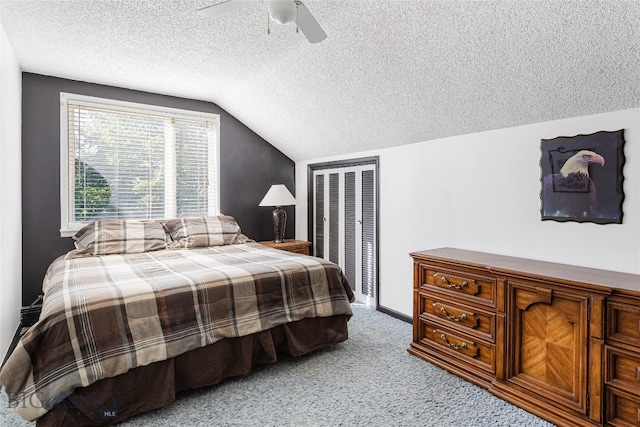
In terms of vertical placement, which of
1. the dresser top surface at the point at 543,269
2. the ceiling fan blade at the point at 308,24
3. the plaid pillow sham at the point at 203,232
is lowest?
the dresser top surface at the point at 543,269

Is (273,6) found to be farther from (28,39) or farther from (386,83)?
(28,39)

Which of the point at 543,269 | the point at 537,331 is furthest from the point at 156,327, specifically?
the point at 543,269

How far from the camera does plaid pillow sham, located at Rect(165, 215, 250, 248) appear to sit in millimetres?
3744

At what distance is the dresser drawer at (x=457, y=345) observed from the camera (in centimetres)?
229

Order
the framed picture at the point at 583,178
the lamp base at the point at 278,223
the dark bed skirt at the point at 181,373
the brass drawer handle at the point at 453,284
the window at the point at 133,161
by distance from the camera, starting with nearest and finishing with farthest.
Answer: the dark bed skirt at the point at 181,373 < the framed picture at the point at 583,178 < the brass drawer handle at the point at 453,284 < the window at the point at 133,161 < the lamp base at the point at 278,223

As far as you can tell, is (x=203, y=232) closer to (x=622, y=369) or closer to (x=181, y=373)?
(x=181, y=373)

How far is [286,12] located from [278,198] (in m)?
2.83

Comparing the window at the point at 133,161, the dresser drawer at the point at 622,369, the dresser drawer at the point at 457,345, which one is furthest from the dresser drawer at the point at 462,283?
the window at the point at 133,161

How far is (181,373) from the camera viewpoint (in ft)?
7.09

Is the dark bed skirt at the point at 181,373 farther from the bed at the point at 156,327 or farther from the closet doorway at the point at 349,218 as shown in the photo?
the closet doorway at the point at 349,218

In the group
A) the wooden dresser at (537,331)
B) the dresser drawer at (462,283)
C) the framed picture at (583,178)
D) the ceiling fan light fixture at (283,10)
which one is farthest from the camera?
the dresser drawer at (462,283)

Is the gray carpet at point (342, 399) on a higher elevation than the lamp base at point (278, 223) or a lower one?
lower

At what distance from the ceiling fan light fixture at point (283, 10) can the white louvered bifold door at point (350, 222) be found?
2.30m

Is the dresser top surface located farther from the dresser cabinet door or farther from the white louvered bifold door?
the white louvered bifold door
